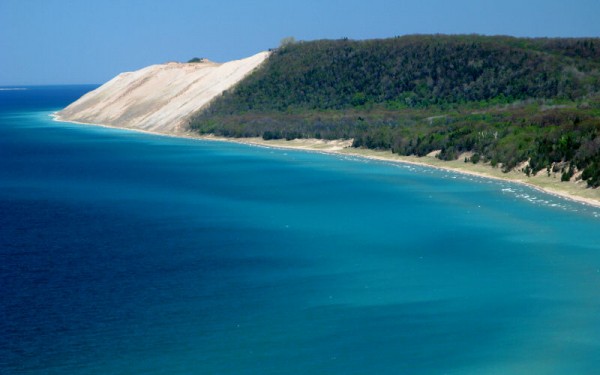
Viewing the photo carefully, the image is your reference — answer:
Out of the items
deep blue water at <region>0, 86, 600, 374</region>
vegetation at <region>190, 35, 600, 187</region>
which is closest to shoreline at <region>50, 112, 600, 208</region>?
vegetation at <region>190, 35, 600, 187</region>

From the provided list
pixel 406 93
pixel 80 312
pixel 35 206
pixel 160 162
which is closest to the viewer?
pixel 80 312

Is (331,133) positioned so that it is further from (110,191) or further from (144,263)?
(144,263)

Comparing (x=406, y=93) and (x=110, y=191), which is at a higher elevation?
(x=406, y=93)

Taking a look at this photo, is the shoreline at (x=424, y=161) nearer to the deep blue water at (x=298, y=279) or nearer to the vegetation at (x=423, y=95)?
the vegetation at (x=423, y=95)

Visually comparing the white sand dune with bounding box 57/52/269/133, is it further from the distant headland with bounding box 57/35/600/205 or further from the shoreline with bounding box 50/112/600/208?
the shoreline with bounding box 50/112/600/208

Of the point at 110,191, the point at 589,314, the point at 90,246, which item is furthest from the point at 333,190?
the point at 589,314

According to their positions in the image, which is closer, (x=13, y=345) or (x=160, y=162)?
(x=13, y=345)

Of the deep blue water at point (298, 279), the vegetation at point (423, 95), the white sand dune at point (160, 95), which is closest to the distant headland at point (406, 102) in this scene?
the vegetation at point (423, 95)

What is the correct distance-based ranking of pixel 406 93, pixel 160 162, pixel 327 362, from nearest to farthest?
pixel 327 362 → pixel 160 162 → pixel 406 93
